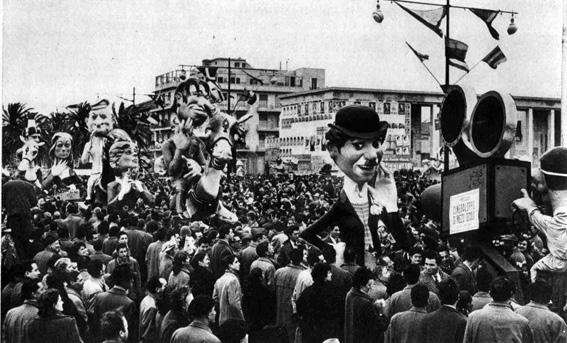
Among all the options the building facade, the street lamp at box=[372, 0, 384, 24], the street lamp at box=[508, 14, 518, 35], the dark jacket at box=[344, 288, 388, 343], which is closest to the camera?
the dark jacket at box=[344, 288, 388, 343]

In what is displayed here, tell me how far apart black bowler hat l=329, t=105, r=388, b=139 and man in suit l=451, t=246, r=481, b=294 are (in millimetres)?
2885

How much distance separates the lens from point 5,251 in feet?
33.2

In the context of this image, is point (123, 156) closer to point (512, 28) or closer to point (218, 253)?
point (512, 28)

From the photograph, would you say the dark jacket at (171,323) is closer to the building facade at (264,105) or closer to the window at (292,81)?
the building facade at (264,105)

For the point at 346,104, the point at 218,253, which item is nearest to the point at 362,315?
the point at 218,253

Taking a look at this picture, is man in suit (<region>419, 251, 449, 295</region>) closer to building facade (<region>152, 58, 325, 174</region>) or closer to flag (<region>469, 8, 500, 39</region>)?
flag (<region>469, 8, 500, 39</region>)

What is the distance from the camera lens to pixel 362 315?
7332mm

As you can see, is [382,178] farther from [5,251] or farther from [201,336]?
[201,336]

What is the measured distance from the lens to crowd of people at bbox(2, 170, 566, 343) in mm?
6578

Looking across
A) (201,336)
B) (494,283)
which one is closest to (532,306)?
(494,283)

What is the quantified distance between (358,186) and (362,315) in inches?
187

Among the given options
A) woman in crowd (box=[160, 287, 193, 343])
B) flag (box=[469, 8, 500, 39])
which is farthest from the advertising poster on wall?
woman in crowd (box=[160, 287, 193, 343])

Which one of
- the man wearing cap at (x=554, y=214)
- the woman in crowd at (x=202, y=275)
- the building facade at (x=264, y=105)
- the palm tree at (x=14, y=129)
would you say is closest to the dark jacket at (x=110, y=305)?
the woman in crowd at (x=202, y=275)

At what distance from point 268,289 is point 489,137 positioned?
126 inches
